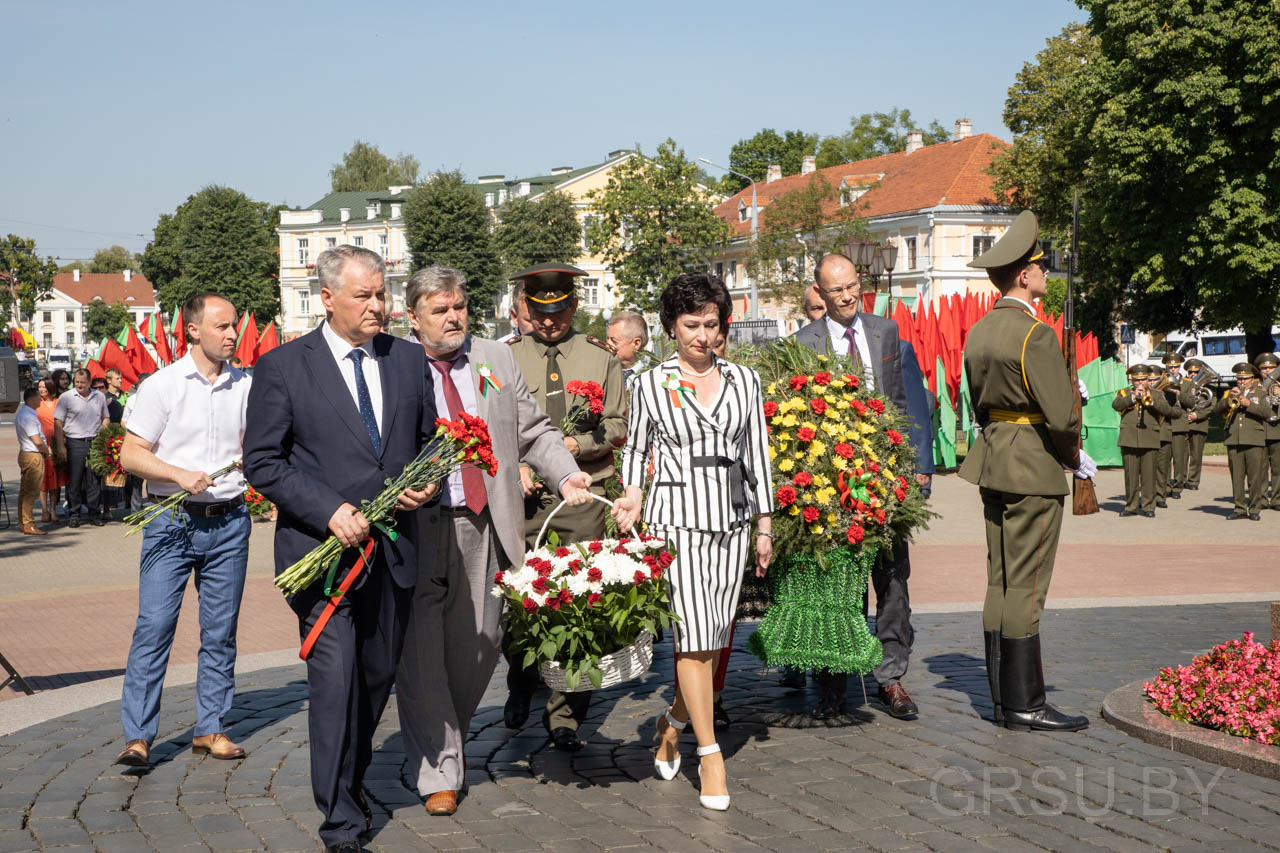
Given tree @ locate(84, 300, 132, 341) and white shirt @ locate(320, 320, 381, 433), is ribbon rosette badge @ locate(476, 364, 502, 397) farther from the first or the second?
tree @ locate(84, 300, 132, 341)

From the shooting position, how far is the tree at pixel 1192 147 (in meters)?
31.3

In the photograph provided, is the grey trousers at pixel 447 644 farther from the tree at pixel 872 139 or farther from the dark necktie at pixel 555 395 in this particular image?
the tree at pixel 872 139

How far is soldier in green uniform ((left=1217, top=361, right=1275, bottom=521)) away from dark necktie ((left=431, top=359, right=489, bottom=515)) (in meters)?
13.7

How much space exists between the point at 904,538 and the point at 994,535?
17.5 inches

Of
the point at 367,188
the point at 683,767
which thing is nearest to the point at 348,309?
the point at 683,767

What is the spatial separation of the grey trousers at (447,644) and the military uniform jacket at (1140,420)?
13.5 meters

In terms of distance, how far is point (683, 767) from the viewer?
569 cm

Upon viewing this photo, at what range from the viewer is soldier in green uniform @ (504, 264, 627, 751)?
6289 millimetres

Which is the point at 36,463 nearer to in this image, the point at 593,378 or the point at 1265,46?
the point at 593,378

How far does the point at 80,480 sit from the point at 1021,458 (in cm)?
1446

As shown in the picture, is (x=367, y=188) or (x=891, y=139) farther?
(x=367, y=188)

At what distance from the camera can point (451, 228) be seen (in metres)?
79.8

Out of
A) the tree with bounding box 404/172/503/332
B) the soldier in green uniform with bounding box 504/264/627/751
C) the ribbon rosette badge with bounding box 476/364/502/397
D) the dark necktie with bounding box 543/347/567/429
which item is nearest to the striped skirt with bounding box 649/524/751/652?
the ribbon rosette badge with bounding box 476/364/502/397

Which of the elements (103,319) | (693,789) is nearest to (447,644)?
(693,789)
